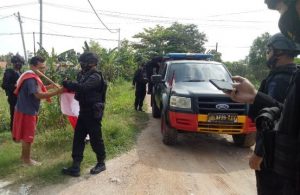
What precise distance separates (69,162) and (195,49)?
1440 inches

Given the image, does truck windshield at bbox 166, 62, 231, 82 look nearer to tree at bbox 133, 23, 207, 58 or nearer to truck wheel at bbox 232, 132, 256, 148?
truck wheel at bbox 232, 132, 256, 148

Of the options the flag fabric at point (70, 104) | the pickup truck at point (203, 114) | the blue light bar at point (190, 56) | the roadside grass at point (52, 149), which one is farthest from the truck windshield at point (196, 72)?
the flag fabric at point (70, 104)

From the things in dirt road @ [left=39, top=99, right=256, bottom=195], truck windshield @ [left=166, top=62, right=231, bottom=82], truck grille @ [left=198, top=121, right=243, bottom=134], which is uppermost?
truck windshield @ [left=166, top=62, right=231, bottom=82]

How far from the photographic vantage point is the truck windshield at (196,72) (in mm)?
7426

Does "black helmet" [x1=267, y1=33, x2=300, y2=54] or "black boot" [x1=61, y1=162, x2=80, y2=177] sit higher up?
"black helmet" [x1=267, y1=33, x2=300, y2=54]

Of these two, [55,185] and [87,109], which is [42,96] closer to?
[87,109]

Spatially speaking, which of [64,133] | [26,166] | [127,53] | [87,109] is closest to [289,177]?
[87,109]

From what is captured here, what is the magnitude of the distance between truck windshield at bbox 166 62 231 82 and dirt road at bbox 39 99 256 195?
→ 1.40 meters

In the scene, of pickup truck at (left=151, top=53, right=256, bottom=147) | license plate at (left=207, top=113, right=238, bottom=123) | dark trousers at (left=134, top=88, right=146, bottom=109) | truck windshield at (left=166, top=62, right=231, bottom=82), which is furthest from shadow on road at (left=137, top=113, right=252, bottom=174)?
dark trousers at (left=134, top=88, right=146, bottom=109)

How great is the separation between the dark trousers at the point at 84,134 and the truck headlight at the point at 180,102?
1684 mm

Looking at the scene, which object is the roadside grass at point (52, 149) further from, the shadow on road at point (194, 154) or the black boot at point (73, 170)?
the shadow on road at point (194, 154)

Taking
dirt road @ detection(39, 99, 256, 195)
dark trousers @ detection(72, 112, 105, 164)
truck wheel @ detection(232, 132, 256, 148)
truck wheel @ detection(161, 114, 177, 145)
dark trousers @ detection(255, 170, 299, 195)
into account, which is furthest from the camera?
truck wheel @ detection(232, 132, 256, 148)

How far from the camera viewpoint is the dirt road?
470 centimetres

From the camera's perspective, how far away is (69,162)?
18.3ft
